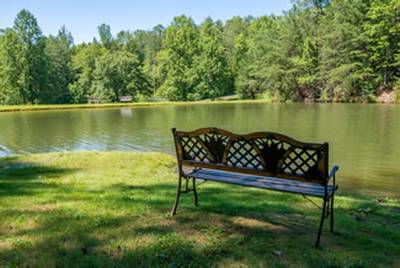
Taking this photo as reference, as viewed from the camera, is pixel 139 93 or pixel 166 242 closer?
pixel 166 242

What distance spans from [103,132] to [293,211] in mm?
17140

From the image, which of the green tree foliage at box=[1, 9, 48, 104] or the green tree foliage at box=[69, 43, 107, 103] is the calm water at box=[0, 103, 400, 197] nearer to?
the green tree foliage at box=[1, 9, 48, 104]

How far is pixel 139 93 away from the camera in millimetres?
58812

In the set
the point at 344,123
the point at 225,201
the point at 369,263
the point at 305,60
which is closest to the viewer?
the point at 369,263

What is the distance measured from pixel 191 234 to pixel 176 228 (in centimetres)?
23

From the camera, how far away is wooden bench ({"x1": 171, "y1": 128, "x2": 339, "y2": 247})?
3.24 m

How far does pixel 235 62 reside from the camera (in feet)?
193

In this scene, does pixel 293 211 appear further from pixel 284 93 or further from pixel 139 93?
pixel 139 93

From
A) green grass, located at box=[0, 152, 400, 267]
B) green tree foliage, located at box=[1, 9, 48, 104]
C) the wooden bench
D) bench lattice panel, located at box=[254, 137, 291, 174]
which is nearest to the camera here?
green grass, located at box=[0, 152, 400, 267]

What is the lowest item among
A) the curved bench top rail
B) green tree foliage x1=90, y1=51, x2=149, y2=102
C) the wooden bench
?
the wooden bench

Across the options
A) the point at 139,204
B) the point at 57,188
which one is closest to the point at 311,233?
the point at 139,204

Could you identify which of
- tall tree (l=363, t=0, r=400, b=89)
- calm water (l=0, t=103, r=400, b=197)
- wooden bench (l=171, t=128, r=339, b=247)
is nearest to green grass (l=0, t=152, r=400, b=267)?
wooden bench (l=171, t=128, r=339, b=247)

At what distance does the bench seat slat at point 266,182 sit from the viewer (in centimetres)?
343

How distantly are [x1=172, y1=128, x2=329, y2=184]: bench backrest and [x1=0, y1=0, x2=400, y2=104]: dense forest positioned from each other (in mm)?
38613
